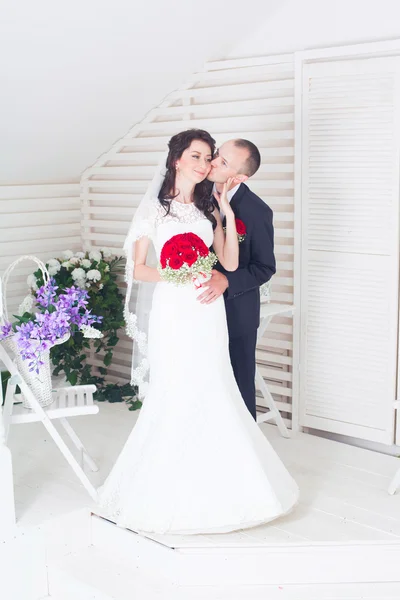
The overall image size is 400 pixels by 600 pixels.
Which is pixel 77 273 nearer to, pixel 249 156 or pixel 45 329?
pixel 45 329

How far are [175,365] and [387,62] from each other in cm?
187

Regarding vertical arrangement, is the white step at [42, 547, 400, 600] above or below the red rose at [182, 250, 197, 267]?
below

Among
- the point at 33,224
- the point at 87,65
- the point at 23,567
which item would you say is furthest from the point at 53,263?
the point at 23,567

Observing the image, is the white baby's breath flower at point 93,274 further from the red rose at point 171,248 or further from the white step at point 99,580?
the white step at point 99,580

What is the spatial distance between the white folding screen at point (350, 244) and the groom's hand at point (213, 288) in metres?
1.07

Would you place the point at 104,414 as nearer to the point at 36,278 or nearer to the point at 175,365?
the point at 36,278

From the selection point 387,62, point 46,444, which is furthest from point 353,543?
point 387,62

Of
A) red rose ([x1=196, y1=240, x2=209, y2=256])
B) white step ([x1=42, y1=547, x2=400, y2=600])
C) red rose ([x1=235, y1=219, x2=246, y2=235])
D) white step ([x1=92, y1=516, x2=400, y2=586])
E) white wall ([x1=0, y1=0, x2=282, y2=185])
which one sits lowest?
white step ([x1=42, y1=547, x2=400, y2=600])

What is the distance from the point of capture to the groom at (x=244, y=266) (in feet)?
10.4

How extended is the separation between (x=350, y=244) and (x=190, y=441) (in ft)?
4.92

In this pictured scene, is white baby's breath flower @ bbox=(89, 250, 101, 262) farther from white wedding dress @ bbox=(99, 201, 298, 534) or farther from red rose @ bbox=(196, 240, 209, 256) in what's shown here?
red rose @ bbox=(196, 240, 209, 256)

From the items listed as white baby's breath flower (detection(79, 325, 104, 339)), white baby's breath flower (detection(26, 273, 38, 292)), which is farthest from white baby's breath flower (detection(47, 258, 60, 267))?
white baby's breath flower (detection(79, 325, 104, 339))

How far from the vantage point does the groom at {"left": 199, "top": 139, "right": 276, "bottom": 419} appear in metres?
3.18

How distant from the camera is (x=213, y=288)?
317 centimetres
